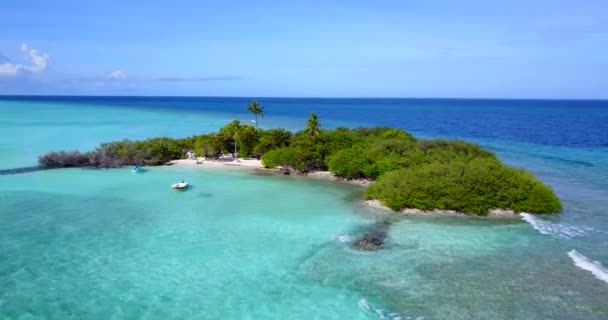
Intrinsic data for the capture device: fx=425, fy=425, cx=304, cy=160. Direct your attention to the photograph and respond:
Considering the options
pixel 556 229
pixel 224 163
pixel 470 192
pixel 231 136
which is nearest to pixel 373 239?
pixel 470 192

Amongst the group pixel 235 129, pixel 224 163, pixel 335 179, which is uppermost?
pixel 235 129

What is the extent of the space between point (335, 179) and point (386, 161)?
618 cm

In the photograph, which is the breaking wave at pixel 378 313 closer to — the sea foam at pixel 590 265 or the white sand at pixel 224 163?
the sea foam at pixel 590 265

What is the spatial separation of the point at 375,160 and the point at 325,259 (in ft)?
67.4

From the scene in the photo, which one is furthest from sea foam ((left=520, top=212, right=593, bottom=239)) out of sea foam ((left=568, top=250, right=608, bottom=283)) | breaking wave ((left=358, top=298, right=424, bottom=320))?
breaking wave ((left=358, top=298, right=424, bottom=320))

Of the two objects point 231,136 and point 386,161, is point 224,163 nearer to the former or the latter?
point 231,136

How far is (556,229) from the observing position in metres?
29.7

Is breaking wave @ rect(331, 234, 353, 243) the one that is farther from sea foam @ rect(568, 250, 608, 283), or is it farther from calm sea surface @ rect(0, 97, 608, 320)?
sea foam @ rect(568, 250, 608, 283)

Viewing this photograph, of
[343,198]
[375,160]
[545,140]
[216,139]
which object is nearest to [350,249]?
[343,198]

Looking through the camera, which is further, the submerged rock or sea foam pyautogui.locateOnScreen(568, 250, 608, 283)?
the submerged rock

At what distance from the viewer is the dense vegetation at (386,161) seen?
3309 centimetres

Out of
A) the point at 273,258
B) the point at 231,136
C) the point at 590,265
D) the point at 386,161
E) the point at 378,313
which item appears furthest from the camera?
the point at 231,136

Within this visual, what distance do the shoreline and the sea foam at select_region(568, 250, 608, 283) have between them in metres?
7.32

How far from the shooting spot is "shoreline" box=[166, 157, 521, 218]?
3250 centimetres
